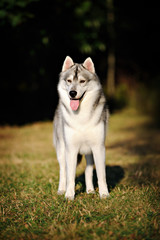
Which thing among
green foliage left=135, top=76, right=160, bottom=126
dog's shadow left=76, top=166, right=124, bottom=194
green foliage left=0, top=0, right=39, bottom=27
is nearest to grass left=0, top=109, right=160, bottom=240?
dog's shadow left=76, top=166, right=124, bottom=194

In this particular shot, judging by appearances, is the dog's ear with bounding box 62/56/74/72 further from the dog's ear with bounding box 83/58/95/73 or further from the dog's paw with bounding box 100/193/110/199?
the dog's paw with bounding box 100/193/110/199

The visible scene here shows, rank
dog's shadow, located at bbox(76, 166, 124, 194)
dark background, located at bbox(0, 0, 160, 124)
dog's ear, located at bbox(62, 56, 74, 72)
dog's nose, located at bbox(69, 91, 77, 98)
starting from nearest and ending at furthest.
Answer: dog's nose, located at bbox(69, 91, 77, 98) → dog's ear, located at bbox(62, 56, 74, 72) → dog's shadow, located at bbox(76, 166, 124, 194) → dark background, located at bbox(0, 0, 160, 124)

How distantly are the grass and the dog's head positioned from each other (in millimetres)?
1349

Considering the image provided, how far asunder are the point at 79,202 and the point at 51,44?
10.6m

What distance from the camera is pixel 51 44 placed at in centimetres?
1327

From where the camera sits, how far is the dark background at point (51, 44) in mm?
12203

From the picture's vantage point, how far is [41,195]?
168 inches

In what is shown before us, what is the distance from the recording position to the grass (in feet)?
9.69

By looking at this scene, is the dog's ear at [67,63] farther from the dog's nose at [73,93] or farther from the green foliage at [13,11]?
the green foliage at [13,11]

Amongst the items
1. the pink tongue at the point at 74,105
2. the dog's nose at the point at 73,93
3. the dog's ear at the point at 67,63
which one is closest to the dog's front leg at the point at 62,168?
the pink tongue at the point at 74,105

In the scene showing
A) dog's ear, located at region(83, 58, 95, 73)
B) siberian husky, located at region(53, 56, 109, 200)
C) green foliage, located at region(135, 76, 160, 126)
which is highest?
dog's ear, located at region(83, 58, 95, 73)

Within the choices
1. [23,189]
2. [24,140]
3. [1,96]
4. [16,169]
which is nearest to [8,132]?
[24,140]

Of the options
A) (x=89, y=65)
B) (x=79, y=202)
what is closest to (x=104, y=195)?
(x=79, y=202)

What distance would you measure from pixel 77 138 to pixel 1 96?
13131 millimetres
